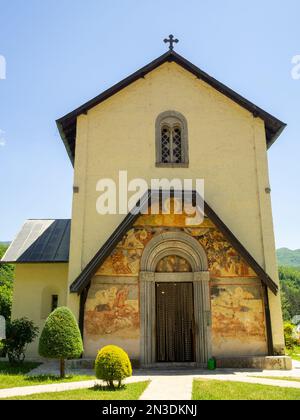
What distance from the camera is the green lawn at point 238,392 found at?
8.00 m

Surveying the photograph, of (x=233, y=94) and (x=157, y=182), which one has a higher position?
(x=233, y=94)

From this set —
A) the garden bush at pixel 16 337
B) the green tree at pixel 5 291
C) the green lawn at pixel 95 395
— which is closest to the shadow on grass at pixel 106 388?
the green lawn at pixel 95 395

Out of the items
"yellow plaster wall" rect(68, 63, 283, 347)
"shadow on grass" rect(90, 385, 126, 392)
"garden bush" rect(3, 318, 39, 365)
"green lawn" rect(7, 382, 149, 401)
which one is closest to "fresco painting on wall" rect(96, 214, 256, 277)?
"yellow plaster wall" rect(68, 63, 283, 347)

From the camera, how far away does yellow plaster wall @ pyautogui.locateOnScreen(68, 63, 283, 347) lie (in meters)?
14.0

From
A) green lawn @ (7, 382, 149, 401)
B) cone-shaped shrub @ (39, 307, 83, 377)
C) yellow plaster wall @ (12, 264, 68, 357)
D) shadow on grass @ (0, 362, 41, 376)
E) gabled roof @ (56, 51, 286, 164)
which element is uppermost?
gabled roof @ (56, 51, 286, 164)

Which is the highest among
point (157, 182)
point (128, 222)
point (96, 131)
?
point (96, 131)

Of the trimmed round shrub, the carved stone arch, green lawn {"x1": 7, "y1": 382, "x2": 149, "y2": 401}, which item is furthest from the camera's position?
the carved stone arch

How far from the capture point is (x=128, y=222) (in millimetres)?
12789

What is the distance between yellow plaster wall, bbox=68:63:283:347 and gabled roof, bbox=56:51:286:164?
23cm

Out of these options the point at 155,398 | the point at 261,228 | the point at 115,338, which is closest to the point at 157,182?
the point at 261,228

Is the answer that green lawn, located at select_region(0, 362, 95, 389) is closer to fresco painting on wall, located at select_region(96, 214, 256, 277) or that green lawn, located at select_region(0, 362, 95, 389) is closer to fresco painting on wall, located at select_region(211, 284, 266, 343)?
fresco painting on wall, located at select_region(96, 214, 256, 277)
